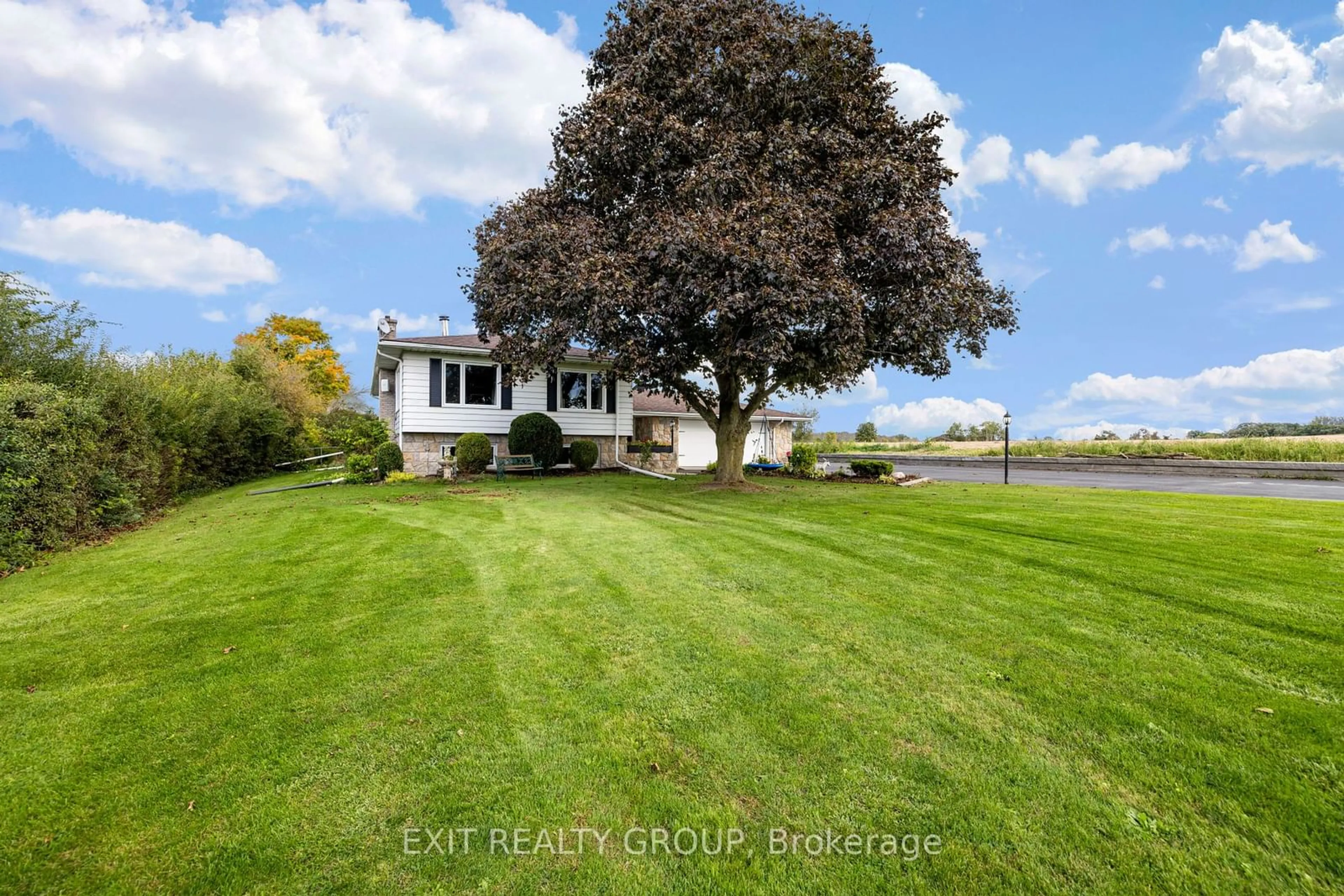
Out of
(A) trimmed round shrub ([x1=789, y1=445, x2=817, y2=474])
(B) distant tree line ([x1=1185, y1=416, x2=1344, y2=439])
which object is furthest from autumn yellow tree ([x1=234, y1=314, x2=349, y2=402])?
(B) distant tree line ([x1=1185, y1=416, x2=1344, y2=439])

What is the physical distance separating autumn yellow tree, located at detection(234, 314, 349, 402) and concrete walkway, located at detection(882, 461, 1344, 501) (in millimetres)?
34448

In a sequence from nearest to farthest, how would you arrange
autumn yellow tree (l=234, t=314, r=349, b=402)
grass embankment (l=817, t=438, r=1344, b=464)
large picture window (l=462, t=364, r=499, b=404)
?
large picture window (l=462, t=364, r=499, b=404) → grass embankment (l=817, t=438, r=1344, b=464) → autumn yellow tree (l=234, t=314, r=349, b=402)

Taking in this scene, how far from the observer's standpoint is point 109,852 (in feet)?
7.07

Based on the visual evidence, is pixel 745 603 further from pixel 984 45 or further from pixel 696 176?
pixel 984 45

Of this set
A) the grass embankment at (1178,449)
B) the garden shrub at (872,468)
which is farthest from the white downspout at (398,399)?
the grass embankment at (1178,449)

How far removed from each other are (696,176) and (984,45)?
7394mm

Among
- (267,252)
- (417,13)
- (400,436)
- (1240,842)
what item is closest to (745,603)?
(1240,842)

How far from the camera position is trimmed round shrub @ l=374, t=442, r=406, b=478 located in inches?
637

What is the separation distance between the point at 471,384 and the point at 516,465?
10.6 ft

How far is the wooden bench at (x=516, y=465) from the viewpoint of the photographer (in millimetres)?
16703

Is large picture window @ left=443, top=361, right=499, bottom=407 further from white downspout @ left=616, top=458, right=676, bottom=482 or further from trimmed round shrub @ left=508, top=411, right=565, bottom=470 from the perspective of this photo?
white downspout @ left=616, top=458, right=676, bottom=482

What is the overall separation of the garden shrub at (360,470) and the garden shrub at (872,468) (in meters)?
14.6

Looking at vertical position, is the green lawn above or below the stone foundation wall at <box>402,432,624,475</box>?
below

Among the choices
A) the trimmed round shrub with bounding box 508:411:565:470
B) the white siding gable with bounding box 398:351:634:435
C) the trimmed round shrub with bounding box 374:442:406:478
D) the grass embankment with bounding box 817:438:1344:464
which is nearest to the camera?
the trimmed round shrub with bounding box 374:442:406:478
